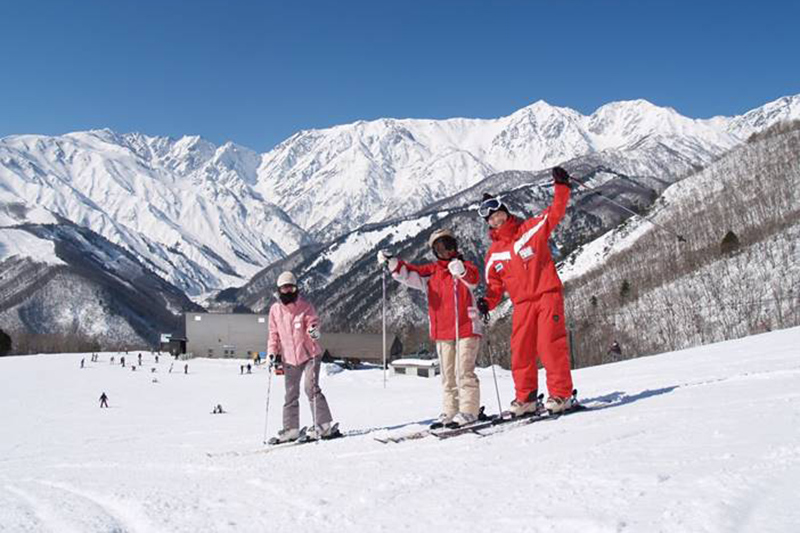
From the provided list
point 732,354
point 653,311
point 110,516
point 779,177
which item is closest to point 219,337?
point 653,311

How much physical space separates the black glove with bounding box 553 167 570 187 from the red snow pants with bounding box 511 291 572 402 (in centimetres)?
122

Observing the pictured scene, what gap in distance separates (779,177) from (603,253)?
1035 inches

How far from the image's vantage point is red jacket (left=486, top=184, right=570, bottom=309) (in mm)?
6930

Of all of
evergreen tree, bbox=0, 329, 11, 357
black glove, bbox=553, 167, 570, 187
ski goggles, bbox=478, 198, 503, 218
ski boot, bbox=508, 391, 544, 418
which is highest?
evergreen tree, bbox=0, 329, 11, 357

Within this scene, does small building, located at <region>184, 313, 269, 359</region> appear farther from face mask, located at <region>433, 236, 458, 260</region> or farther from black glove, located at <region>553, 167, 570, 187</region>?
black glove, located at <region>553, 167, 570, 187</region>

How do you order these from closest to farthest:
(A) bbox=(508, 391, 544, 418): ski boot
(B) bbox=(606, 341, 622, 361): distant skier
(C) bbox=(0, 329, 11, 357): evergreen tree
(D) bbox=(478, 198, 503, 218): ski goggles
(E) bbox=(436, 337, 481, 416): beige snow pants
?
(A) bbox=(508, 391, 544, 418): ski boot, (E) bbox=(436, 337, 481, 416): beige snow pants, (D) bbox=(478, 198, 503, 218): ski goggles, (B) bbox=(606, 341, 622, 361): distant skier, (C) bbox=(0, 329, 11, 357): evergreen tree

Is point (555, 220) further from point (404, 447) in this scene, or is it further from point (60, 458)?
point (60, 458)

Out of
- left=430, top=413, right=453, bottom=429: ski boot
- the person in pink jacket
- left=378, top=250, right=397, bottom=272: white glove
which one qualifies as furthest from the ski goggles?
the person in pink jacket

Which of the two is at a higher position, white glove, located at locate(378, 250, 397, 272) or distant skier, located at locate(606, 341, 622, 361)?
white glove, located at locate(378, 250, 397, 272)

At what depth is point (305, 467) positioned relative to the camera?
5254 millimetres

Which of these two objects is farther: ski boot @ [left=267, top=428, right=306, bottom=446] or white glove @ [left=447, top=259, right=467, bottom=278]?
ski boot @ [left=267, top=428, right=306, bottom=446]

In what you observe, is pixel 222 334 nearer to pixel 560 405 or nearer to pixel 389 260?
pixel 389 260

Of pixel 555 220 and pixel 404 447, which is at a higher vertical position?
pixel 555 220

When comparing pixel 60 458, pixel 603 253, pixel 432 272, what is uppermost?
pixel 603 253
